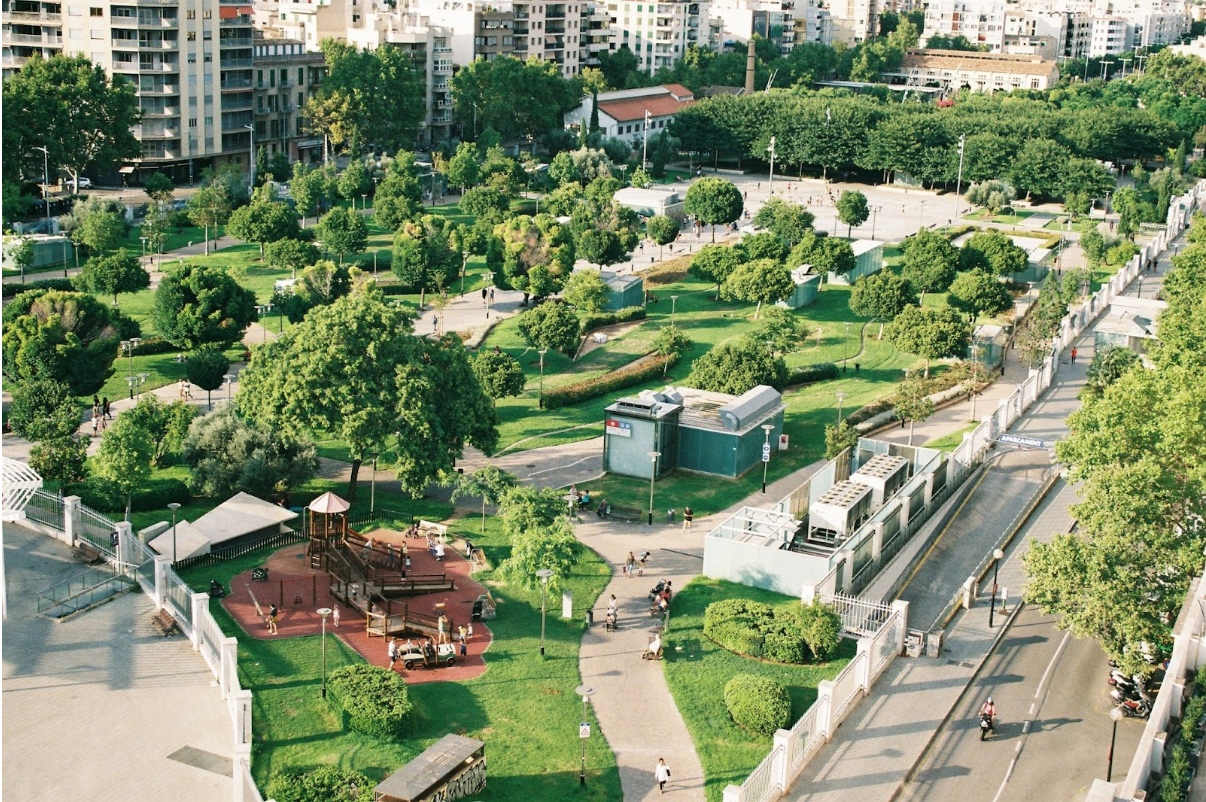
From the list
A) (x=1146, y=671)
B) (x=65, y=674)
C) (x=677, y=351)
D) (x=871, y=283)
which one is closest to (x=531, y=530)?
(x=65, y=674)

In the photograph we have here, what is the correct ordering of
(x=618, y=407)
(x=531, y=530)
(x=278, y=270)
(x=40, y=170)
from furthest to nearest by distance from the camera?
(x=40, y=170) → (x=278, y=270) → (x=618, y=407) → (x=531, y=530)

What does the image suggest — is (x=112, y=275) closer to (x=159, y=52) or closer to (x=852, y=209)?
(x=159, y=52)

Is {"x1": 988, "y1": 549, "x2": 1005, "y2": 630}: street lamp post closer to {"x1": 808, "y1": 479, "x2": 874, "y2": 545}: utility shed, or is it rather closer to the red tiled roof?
{"x1": 808, "y1": 479, "x2": 874, "y2": 545}: utility shed

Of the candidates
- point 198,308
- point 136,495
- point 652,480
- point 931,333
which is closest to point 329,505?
point 136,495

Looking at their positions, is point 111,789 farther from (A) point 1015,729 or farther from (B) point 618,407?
(B) point 618,407

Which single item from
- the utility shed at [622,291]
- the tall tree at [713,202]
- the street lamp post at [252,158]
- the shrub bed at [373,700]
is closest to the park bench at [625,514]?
the shrub bed at [373,700]
